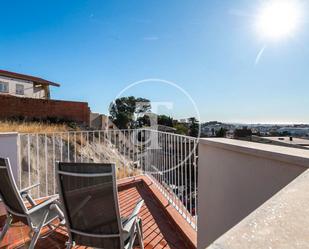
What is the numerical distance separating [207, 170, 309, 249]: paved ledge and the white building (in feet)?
67.1

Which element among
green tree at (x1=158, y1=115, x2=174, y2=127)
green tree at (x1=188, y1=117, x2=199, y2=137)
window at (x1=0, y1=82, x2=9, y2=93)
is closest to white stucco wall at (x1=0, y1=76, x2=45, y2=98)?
window at (x1=0, y1=82, x2=9, y2=93)

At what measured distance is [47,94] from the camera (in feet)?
72.4

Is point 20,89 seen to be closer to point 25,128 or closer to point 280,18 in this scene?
point 25,128

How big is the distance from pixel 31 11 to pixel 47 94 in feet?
51.2

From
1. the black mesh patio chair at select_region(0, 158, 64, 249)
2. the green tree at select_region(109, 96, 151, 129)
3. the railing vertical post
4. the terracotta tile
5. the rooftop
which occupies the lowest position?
the terracotta tile

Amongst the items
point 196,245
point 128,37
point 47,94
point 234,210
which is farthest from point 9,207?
point 47,94

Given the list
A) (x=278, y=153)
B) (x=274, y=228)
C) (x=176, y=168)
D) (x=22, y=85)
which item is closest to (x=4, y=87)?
(x=22, y=85)

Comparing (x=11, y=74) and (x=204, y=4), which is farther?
(x=11, y=74)

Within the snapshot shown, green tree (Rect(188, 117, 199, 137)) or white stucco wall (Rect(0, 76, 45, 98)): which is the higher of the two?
white stucco wall (Rect(0, 76, 45, 98))

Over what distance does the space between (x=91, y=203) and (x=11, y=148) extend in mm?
1973

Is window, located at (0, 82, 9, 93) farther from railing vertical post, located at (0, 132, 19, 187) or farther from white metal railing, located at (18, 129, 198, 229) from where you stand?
railing vertical post, located at (0, 132, 19, 187)

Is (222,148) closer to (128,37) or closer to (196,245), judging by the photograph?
(196,245)

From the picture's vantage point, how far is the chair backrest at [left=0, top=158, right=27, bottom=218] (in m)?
2.06

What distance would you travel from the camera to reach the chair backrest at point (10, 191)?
206 cm
